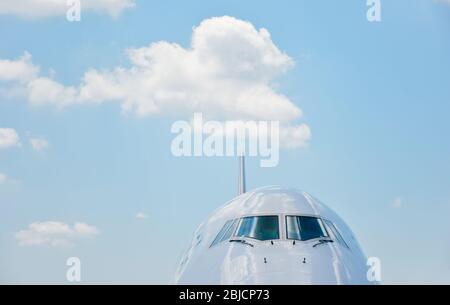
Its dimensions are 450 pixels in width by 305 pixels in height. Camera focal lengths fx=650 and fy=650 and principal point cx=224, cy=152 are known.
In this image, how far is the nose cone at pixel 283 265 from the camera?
532 inches

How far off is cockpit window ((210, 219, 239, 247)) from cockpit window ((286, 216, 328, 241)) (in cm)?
150

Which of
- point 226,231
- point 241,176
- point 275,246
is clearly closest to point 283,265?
point 275,246

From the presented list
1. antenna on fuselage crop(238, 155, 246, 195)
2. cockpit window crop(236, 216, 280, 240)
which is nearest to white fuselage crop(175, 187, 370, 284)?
cockpit window crop(236, 216, 280, 240)

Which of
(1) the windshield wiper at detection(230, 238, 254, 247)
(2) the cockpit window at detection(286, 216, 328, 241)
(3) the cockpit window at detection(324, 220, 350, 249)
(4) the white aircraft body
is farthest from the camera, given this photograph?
(3) the cockpit window at detection(324, 220, 350, 249)

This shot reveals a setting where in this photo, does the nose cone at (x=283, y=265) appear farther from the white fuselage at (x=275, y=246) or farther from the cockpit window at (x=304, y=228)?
the cockpit window at (x=304, y=228)

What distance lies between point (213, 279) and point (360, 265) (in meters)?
3.74

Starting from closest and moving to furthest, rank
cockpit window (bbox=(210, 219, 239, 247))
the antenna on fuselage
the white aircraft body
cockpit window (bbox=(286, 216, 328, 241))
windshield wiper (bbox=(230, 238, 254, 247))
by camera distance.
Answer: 1. the white aircraft body
2. windshield wiper (bbox=(230, 238, 254, 247))
3. cockpit window (bbox=(286, 216, 328, 241))
4. cockpit window (bbox=(210, 219, 239, 247))
5. the antenna on fuselage

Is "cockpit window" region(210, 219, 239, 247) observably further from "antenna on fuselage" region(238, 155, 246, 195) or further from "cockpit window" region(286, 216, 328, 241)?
"antenna on fuselage" region(238, 155, 246, 195)

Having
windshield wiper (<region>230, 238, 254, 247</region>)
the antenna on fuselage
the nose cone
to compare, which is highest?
the antenna on fuselage

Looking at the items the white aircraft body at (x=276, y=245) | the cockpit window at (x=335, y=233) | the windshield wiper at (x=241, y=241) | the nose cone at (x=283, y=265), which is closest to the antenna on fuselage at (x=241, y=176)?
the white aircraft body at (x=276, y=245)

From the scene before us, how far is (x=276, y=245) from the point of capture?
611 inches

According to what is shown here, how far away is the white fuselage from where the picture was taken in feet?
45.8
